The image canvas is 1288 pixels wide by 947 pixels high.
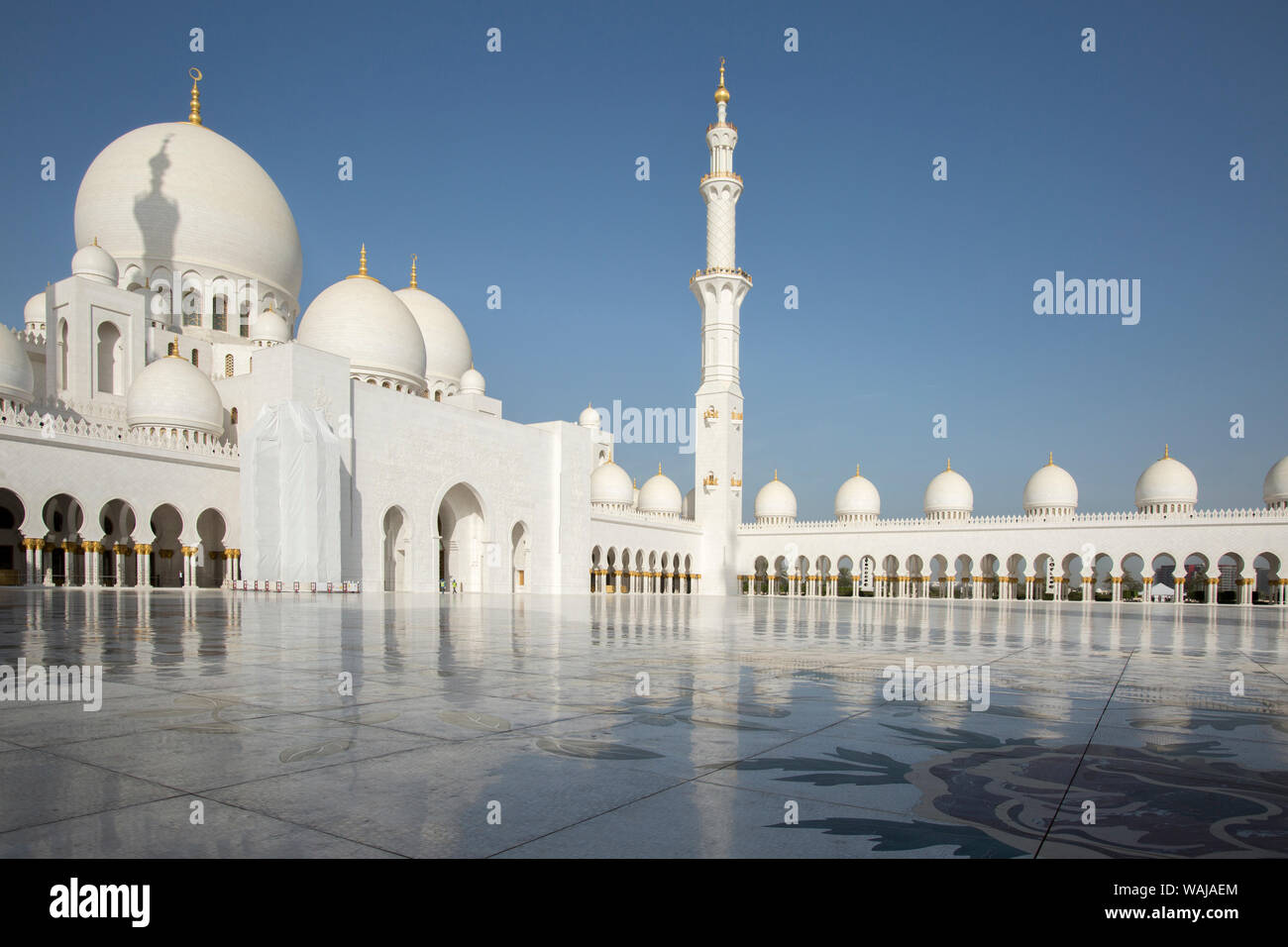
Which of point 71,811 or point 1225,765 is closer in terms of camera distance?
point 71,811

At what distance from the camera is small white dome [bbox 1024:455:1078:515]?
110ft

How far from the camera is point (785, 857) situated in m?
1.52

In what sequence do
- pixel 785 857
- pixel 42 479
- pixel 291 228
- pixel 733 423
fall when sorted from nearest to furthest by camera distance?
pixel 785 857 < pixel 42 479 < pixel 291 228 < pixel 733 423

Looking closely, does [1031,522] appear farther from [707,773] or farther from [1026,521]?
[707,773]

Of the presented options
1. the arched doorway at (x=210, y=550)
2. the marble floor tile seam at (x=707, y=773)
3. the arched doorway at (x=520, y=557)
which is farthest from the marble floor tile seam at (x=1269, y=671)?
the arched doorway at (x=520, y=557)

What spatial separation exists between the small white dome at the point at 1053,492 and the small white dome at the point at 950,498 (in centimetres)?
252

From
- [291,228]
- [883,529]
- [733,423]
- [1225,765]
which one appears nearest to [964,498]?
[883,529]

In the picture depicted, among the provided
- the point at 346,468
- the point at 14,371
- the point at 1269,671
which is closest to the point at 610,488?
the point at 346,468

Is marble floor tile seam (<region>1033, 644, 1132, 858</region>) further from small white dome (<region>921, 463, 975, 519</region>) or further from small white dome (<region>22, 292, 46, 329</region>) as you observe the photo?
small white dome (<region>921, 463, 975, 519</region>)

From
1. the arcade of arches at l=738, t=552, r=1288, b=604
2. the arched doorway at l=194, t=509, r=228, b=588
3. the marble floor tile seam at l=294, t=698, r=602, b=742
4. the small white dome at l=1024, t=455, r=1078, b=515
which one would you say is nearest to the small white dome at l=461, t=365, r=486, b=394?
the arched doorway at l=194, t=509, r=228, b=588

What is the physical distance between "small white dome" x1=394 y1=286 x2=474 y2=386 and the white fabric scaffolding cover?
1132cm

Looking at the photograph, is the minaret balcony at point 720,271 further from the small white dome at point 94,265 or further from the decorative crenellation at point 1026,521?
the small white dome at point 94,265

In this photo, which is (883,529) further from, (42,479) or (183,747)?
(183,747)

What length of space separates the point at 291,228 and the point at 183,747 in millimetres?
28314
